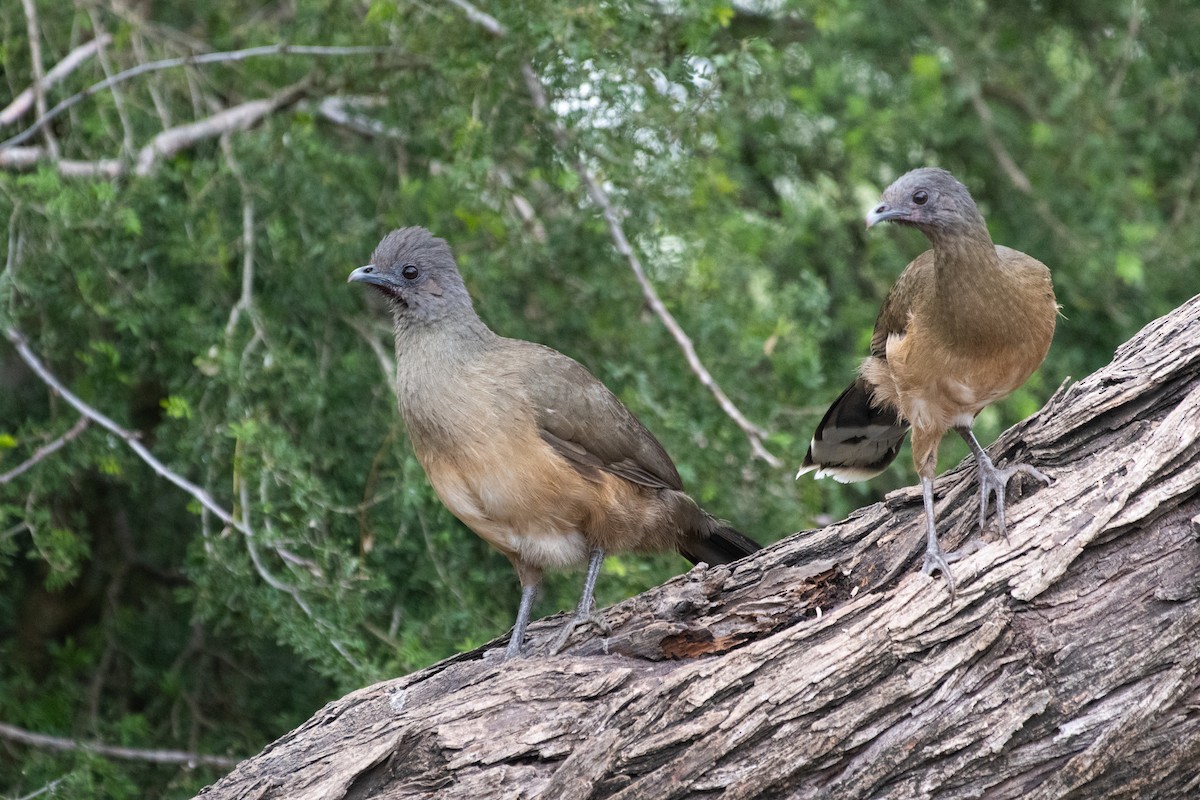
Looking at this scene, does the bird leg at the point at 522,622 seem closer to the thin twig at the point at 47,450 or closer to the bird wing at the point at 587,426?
the bird wing at the point at 587,426

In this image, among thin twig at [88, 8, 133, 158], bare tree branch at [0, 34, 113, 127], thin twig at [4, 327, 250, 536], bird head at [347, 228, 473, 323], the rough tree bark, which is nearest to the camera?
the rough tree bark

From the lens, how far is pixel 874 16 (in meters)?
7.42

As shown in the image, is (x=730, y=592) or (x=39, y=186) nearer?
(x=730, y=592)

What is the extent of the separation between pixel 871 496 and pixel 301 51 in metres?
4.11

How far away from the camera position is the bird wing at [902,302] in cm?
439

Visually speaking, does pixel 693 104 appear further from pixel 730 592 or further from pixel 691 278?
pixel 730 592

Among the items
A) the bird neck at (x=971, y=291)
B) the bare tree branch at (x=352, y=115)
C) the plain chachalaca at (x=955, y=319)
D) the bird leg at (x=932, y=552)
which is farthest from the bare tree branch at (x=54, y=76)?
the bird leg at (x=932, y=552)

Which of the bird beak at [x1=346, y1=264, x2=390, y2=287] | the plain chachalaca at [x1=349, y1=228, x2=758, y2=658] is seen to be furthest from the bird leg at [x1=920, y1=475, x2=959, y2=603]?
the bird beak at [x1=346, y1=264, x2=390, y2=287]

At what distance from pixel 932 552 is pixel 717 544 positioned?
142 cm

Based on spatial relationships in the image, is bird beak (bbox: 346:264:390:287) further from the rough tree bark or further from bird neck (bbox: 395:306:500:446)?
the rough tree bark

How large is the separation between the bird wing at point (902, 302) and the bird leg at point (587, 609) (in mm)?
1237

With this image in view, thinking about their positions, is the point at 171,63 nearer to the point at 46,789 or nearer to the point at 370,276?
the point at 370,276

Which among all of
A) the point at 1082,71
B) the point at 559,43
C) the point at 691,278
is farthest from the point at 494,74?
the point at 1082,71

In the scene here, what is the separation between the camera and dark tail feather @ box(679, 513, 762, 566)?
488 centimetres
